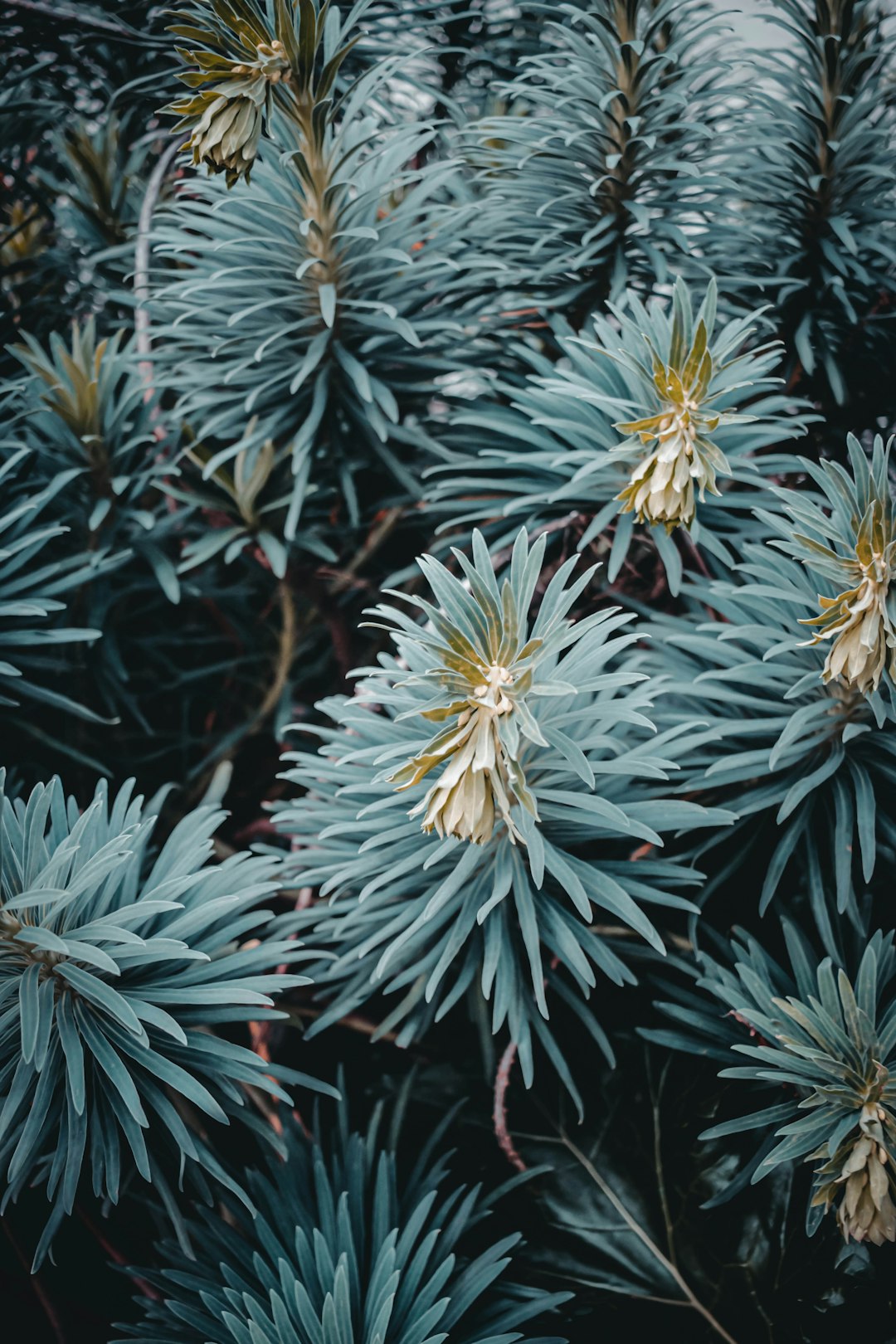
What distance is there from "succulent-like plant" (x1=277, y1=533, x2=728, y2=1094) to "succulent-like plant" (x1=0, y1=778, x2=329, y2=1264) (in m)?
0.06

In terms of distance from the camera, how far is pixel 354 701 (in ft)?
1.63

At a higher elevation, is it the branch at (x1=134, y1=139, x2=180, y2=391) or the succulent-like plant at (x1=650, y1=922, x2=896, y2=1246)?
the branch at (x1=134, y1=139, x2=180, y2=391)

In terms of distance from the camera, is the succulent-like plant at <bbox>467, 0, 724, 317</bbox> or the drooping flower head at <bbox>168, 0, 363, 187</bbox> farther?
the succulent-like plant at <bbox>467, 0, 724, 317</bbox>

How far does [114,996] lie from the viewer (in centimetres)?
49

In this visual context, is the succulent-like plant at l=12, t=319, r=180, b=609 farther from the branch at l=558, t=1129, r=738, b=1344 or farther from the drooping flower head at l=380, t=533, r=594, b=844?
the branch at l=558, t=1129, r=738, b=1344

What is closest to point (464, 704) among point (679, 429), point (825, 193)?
point (679, 429)

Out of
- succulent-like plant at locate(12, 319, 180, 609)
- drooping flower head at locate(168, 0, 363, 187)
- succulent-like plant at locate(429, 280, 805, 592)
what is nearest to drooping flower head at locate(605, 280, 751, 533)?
succulent-like plant at locate(429, 280, 805, 592)

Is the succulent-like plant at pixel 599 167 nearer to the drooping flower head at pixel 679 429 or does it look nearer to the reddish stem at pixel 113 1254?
the drooping flower head at pixel 679 429

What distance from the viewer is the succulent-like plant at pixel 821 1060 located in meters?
0.47

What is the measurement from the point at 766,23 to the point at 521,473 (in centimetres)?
41

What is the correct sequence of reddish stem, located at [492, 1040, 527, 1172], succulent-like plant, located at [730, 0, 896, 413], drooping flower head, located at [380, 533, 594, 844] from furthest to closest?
succulent-like plant, located at [730, 0, 896, 413] → reddish stem, located at [492, 1040, 527, 1172] → drooping flower head, located at [380, 533, 594, 844]

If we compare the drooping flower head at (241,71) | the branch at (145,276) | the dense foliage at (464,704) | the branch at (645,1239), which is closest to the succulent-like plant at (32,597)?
the dense foliage at (464,704)

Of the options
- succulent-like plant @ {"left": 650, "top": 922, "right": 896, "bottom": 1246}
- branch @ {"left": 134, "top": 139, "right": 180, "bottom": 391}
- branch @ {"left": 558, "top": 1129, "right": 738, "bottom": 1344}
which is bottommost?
branch @ {"left": 558, "top": 1129, "right": 738, "bottom": 1344}

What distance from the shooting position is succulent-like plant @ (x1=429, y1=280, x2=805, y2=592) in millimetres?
518
